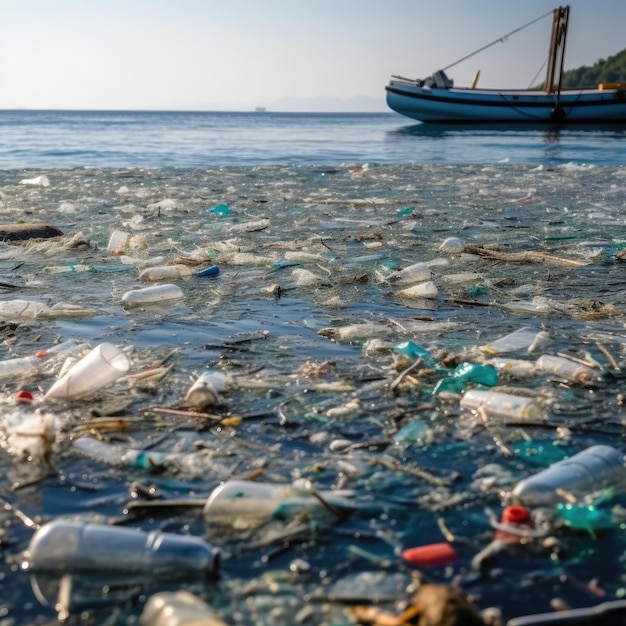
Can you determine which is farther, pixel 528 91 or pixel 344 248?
pixel 528 91

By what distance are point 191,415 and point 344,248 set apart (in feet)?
11.7

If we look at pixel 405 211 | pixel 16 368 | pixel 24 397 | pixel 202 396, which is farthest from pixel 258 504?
pixel 405 211

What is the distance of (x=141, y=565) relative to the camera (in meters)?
1.87

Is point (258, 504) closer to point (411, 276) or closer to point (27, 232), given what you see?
point (411, 276)

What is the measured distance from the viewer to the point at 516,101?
3189cm

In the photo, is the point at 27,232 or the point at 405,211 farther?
the point at 405,211

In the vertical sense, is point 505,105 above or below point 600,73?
below

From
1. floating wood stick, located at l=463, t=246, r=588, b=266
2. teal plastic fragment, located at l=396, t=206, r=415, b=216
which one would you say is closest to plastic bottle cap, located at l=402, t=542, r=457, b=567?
floating wood stick, located at l=463, t=246, r=588, b=266

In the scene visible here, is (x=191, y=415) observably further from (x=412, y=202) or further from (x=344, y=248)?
(x=412, y=202)

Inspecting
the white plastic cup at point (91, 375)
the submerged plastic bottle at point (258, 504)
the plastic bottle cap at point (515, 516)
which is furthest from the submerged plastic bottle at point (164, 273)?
the plastic bottle cap at point (515, 516)

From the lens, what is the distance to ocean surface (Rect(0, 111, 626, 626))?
6.08ft

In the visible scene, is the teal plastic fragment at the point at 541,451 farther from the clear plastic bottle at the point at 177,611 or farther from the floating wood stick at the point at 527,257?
the floating wood stick at the point at 527,257

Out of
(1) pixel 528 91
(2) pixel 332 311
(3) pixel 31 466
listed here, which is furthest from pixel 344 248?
(1) pixel 528 91

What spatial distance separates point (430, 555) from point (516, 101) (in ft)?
107
